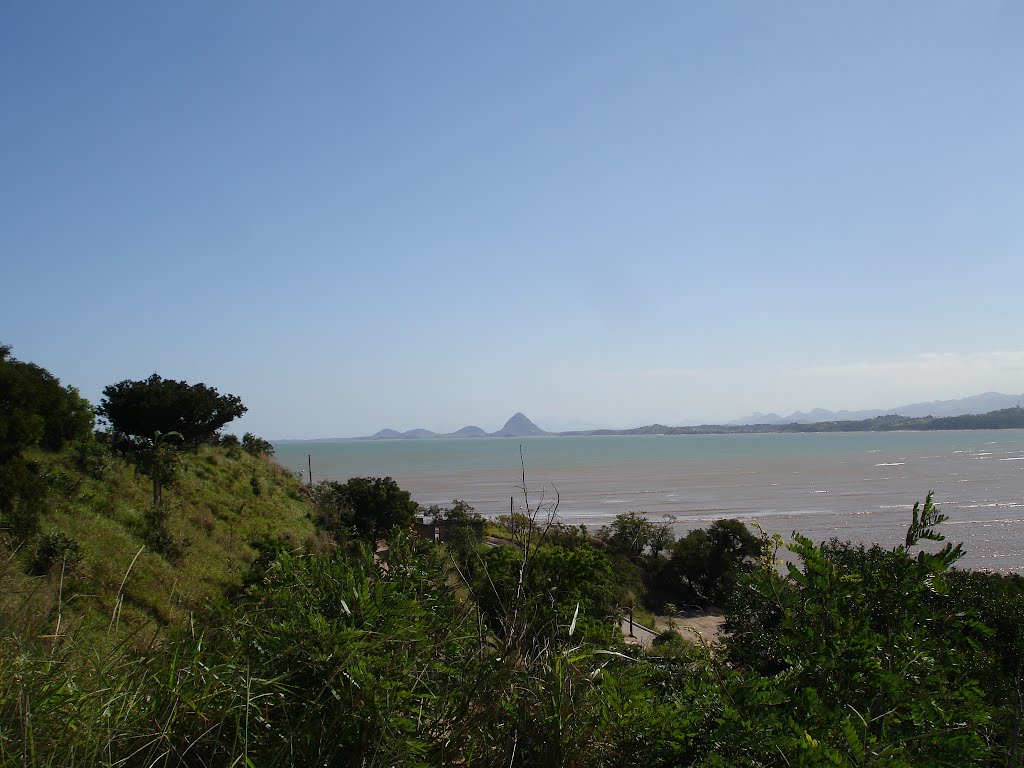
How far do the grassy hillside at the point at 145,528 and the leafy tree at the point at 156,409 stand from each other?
143cm

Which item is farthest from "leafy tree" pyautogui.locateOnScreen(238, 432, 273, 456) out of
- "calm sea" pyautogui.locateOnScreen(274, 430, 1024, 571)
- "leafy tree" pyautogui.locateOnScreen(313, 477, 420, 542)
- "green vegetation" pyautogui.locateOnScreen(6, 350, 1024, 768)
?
"green vegetation" pyautogui.locateOnScreen(6, 350, 1024, 768)

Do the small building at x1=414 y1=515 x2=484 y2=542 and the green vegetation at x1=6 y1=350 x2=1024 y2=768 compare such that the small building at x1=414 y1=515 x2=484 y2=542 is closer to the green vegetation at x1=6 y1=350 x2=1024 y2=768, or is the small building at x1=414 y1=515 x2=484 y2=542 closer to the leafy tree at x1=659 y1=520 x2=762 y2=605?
the leafy tree at x1=659 y1=520 x2=762 y2=605

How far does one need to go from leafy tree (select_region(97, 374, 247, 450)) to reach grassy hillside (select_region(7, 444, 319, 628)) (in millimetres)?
1427

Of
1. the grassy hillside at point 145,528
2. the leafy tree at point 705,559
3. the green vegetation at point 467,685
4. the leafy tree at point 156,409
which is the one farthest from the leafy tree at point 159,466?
the leafy tree at point 705,559

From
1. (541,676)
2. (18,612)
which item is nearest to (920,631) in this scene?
(541,676)

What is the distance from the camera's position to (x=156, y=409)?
2581cm

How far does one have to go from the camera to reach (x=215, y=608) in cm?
282

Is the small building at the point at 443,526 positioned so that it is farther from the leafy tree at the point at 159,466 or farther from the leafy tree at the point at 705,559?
the leafy tree at the point at 159,466

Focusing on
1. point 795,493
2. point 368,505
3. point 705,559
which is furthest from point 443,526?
point 795,493

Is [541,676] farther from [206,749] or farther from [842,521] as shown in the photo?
[842,521]

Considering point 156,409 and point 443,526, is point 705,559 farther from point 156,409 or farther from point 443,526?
point 156,409

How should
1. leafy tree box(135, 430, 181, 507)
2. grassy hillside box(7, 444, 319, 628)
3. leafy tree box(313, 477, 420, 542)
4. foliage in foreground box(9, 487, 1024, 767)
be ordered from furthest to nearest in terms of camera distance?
leafy tree box(313, 477, 420, 542), leafy tree box(135, 430, 181, 507), grassy hillside box(7, 444, 319, 628), foliage in foreground box(9, 487, 1024, 767)

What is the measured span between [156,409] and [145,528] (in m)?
9.23

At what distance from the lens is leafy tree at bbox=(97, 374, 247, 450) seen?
84.1 ft
